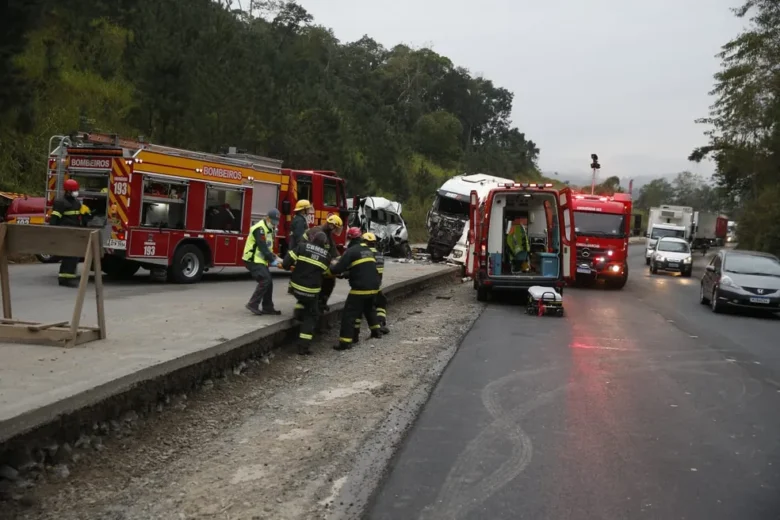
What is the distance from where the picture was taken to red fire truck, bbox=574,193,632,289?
69.5 ft

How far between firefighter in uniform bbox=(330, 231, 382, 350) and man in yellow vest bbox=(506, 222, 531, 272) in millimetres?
7219

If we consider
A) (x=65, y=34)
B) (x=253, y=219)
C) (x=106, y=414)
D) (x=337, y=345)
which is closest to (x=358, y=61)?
(x=65, y=34)

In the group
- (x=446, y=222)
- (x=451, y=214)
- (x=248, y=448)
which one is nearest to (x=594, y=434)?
(x=248, y=448)

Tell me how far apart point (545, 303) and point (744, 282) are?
5008 millimetres

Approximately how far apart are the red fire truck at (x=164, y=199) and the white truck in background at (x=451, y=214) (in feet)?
37.9

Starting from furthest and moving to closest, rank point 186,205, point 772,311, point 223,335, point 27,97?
point 772,311
point 186,205
point 27,97
point 223,335

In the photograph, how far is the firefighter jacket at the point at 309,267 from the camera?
9500 millimetres

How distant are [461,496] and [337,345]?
5.57 m

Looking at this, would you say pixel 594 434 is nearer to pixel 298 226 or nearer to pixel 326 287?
pixel 326 287

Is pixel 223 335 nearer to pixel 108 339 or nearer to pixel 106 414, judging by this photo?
pixel 108 339

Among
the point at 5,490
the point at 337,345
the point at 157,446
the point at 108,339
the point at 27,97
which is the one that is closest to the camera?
the point at 5,490

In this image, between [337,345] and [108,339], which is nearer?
[108,339]

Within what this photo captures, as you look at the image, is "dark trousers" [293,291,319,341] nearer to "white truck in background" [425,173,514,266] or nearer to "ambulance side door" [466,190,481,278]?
"ambulance side door" [466,190,481,278]

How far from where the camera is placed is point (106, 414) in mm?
5668
